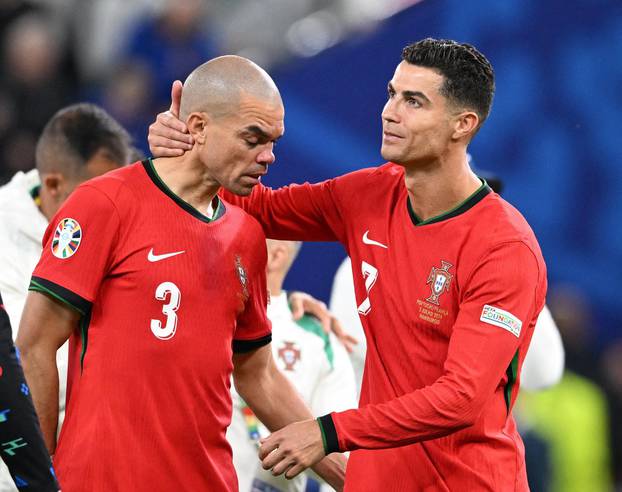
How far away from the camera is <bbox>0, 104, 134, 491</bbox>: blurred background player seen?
5379mm

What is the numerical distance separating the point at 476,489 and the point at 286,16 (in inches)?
286

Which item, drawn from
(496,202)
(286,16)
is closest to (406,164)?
(496,202)

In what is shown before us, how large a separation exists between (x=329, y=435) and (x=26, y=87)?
19.9ft

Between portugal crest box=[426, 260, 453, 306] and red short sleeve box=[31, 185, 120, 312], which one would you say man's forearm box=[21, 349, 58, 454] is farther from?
portugal crest box=[426, 260, 453, 306]

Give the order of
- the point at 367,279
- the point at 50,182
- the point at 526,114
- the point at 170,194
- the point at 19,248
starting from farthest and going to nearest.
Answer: the point at 526,114 → the point at 50,182 → the point at 19,248 → the point at 367,279 → the point at 170,194

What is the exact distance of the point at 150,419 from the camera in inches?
160

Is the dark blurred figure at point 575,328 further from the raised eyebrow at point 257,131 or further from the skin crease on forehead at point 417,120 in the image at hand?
the raised eyebrow at point 257,131

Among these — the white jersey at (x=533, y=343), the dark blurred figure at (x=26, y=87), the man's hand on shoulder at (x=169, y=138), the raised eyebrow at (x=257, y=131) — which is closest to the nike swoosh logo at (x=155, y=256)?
the man's hand on shoulder at (x=169, y=138)

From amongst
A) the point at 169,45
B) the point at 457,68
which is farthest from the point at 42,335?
the point at 169,45

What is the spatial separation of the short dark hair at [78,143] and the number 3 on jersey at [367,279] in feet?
5.57

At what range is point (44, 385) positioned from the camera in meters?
4.05

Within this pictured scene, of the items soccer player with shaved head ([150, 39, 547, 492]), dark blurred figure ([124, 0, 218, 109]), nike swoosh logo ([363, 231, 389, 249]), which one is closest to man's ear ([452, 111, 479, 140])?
soccer player with shaved head ([150, 39, 547, 492])

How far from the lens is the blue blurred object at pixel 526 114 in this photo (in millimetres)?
8258

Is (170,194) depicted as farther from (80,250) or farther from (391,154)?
(391,154)
